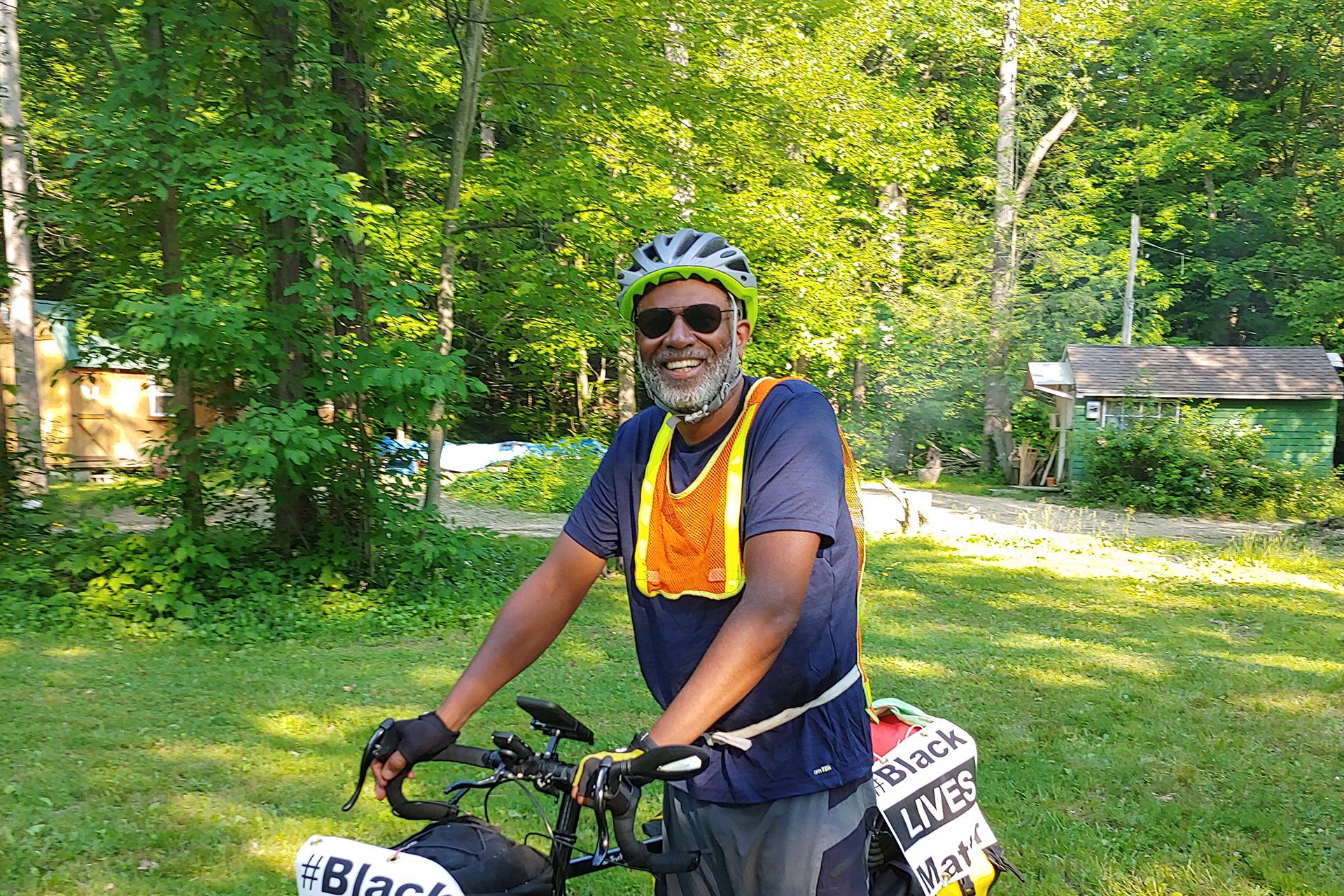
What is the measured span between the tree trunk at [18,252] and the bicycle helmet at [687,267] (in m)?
8.67

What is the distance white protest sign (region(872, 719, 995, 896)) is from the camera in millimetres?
3090

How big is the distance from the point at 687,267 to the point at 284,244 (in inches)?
287

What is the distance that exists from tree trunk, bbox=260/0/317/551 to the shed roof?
2235 cm

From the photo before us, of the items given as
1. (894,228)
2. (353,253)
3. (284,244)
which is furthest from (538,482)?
(284,244)

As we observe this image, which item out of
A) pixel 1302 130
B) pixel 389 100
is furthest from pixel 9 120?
pixel 1302 130

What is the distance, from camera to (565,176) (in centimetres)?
1050

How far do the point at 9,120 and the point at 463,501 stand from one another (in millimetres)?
9341

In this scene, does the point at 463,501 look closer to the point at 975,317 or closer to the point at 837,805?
the point at 975,317

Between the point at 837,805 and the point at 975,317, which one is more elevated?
the point at 975,317

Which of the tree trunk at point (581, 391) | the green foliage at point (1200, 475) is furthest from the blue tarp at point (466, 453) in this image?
the green foliage at point (1200, 475)

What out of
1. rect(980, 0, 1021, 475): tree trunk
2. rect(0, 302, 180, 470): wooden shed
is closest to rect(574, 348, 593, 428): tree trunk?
rect(0, 302, 180, 470): wooden shed

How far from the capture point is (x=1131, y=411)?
26688 millimetres

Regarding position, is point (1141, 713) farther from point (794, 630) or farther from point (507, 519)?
point (507, 519)

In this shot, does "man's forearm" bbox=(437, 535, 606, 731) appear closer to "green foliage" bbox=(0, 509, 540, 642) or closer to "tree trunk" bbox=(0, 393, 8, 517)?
"green foliage" bbox=(0, 509, 540, 642)
